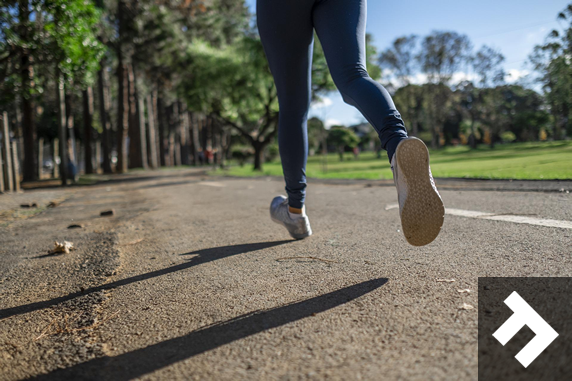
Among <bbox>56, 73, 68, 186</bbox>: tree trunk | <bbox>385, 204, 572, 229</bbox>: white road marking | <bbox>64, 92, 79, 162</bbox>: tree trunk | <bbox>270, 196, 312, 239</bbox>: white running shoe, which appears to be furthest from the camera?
<bbox>64, 92, 79, 162</bbox>: tree trunk

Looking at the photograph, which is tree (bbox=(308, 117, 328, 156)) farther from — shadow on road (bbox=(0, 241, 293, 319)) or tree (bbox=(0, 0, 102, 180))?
shadow on road (bbox=(0, 241, 293, 319))

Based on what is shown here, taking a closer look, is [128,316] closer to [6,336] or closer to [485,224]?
[6,336]

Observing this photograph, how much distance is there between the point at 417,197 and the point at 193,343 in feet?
3.22

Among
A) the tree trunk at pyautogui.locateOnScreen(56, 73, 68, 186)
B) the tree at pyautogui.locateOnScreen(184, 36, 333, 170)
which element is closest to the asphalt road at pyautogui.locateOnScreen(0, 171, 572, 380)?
the tree trunk at pyautogui.locateOnScreen(56, 73, 68, 186)

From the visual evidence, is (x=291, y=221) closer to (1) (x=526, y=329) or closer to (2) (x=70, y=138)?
(1) (x=526, y=329)

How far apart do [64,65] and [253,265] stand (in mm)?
11833

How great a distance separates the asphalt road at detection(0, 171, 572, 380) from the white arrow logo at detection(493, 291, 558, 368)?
0.09 meters

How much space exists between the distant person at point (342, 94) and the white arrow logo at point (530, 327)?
0.45 meters

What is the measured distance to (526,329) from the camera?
1.13 metres

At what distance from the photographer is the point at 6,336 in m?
1.44

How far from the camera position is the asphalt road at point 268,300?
1.11 m

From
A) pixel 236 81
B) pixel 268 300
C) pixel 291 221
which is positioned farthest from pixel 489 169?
pixel 236 81

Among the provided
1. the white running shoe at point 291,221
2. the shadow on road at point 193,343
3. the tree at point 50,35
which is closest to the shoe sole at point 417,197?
the shadow on road at point 193,343

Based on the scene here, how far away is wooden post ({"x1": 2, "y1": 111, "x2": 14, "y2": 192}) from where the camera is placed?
962 centimetres
